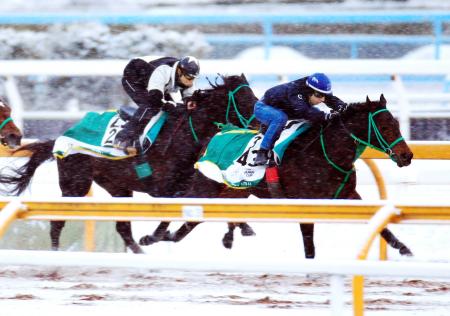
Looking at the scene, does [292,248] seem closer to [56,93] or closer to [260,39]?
[56,93]

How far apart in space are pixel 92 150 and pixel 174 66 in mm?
779

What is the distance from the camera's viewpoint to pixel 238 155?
5695mm

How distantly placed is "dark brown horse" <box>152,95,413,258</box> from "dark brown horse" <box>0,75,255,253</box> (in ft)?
1.92

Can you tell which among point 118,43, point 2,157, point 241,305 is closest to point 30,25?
point 118,43

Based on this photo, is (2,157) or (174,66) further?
(2,157)

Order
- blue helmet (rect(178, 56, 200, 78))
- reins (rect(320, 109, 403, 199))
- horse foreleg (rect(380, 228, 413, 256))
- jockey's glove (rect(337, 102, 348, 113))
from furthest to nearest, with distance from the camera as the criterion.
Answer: blue helmet (rect(178, 56, 200, 78)), jockey's glove (rect(337, 102, 348, 113)), reins (rect(320, 109, 403, 199)), horse foreleg (rect(380, 228, 413, 256))

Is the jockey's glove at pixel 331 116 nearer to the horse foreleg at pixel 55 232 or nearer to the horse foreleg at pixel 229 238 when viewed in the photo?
the horse foreleg at pixel 229 238

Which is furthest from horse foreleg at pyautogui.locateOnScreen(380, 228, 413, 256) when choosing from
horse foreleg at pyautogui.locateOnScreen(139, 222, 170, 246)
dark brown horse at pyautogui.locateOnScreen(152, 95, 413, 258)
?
horse foreleg at pyautogui.locateOnScreen(139, 222, 170, 246)

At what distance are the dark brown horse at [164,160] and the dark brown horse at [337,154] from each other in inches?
23.0

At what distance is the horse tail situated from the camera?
6.25 m

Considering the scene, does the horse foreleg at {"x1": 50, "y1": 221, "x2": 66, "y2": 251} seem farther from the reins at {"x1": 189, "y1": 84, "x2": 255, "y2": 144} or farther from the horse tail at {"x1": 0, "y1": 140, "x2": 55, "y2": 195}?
the reins at {"x1": 189, "y1": 84, "x2": 255, "y2": 144}

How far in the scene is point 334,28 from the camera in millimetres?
13164

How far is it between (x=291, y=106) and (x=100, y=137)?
141 centimetres

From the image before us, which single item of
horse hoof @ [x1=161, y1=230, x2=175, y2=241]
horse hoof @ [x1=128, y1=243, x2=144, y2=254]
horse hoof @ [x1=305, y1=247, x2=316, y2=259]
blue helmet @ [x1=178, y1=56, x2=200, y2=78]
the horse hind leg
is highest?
blue helmet @ [x1=178, y1=56, x2=200, y2=78]
